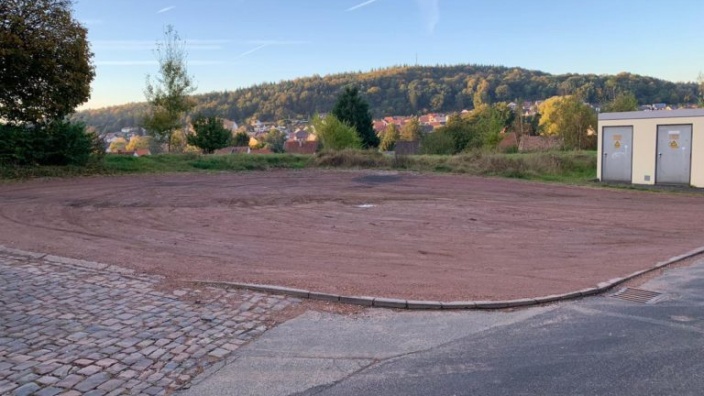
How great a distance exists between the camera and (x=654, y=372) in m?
4.71

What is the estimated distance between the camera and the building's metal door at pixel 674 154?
20859 mm

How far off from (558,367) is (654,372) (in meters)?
0.79

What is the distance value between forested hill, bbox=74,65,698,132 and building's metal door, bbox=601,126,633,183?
66.0m

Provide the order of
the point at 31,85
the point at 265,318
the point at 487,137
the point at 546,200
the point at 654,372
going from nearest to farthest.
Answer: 1. the point at 654,372
2. the point at 265,318
3. the point at 546,200
4. the point at 31,85
5. the point at 487,137

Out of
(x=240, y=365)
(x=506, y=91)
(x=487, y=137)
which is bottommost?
(x=240, y=365)

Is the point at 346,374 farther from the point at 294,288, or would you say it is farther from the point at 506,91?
the point at 506,91

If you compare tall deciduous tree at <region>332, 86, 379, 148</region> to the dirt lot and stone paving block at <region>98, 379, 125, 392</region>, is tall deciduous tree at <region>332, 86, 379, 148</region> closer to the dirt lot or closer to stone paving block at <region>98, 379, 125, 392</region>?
the dirt lot

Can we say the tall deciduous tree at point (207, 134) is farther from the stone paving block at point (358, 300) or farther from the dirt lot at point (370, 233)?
the stone paving block at point (358, 300)

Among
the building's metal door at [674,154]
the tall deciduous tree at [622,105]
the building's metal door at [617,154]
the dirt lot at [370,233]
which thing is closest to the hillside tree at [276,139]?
the tall deciduous tree at [622,105]

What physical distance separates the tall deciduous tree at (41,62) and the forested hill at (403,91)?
2401 inches

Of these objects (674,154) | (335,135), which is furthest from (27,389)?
(335,135)

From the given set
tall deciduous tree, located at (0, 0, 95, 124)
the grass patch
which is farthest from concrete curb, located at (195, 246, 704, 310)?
tall deciduous tree, located at (0, 0, 95, 124)

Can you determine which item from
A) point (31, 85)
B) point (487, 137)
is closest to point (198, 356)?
point (31, 85)

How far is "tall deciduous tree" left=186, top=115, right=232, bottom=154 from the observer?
4309 centimetres
